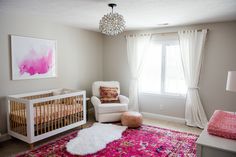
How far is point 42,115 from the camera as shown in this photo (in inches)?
122

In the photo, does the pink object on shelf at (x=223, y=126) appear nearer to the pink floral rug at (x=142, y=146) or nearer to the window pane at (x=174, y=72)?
the pink floral rug at (x=142, y=146)

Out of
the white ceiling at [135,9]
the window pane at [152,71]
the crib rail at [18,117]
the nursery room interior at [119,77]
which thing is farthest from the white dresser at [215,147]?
the window pane at [152,71]

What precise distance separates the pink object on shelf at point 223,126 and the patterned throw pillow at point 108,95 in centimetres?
251

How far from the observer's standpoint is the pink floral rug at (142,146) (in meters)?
2.78

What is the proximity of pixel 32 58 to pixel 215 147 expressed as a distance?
3.47 metres

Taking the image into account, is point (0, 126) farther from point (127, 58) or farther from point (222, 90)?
point (222, 90)

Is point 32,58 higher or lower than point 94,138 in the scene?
higher

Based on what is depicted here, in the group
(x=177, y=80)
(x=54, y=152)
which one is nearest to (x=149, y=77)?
(x=177, y=80)

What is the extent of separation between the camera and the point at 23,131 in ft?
10.1

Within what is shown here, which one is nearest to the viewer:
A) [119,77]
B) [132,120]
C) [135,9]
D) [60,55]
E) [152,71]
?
[135,9]

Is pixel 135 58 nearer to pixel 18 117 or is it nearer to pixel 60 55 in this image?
pixel 60 55

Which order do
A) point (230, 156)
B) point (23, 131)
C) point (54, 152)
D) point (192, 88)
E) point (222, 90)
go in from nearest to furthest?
1. point (230, 156)
2. point (54, 152)
3. point (23, 131)
4. point (222, 90)
5. point (192, 88)

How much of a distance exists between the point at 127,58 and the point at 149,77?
83cm

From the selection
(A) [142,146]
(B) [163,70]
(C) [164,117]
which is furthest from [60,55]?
(C) [164,117]
